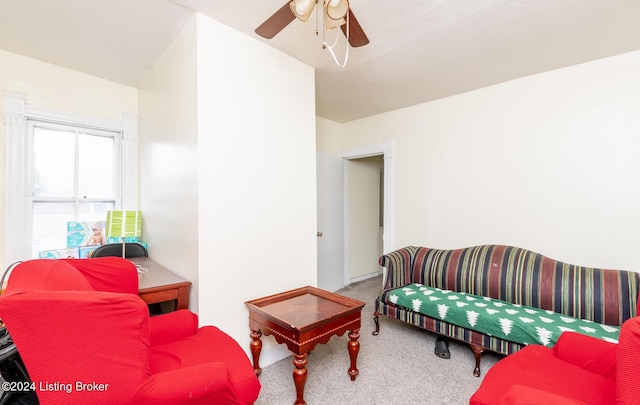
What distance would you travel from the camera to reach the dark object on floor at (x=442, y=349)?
7.39 feet

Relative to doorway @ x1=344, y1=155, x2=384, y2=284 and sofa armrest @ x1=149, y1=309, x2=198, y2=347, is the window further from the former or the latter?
doorway @ x1=344, y1=155, x2=384, y2=284

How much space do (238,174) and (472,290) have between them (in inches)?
91.7

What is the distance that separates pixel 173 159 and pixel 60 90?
140 cm

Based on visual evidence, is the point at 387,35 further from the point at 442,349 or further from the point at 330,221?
the point at 442,349

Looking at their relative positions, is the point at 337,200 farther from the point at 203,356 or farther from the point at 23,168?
the point at 23,168

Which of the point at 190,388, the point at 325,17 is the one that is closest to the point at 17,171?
the point at 190,388

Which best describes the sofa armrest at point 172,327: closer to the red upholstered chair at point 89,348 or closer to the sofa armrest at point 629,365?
the red upholstered chair at point 89,348

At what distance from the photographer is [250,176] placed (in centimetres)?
203

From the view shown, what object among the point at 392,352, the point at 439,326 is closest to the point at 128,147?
the point at 392,352

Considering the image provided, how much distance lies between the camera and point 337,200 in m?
3.90

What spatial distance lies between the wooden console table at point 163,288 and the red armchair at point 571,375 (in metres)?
1.70

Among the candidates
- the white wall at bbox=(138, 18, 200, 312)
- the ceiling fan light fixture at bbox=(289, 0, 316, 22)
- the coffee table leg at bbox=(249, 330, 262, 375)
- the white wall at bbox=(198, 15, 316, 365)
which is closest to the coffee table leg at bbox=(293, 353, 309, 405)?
the coffee table leg at bbox=(249, 330, 262, 375)

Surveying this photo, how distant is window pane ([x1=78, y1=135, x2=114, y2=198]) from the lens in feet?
8.58

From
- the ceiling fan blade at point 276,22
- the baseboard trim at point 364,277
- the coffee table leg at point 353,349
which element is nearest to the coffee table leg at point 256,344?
the coffee table leg at point 353,349
